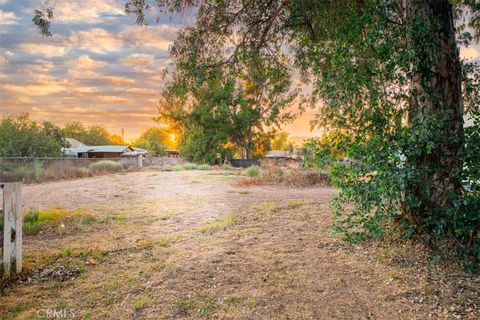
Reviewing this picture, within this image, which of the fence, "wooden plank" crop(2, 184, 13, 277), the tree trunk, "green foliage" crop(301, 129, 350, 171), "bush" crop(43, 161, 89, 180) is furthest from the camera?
"bush" crop(43, 161, 89, 180)

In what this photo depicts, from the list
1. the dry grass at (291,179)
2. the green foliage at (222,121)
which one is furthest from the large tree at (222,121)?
the dry grass at (291,179)

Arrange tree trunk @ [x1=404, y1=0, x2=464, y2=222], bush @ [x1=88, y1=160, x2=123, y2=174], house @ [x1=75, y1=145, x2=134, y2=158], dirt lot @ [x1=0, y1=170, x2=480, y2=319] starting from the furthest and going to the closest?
house @ [x1=75, y1=145, x2=134, y2=158] → bush @ [x1=88, y1=160, x2=123, y2=174] → tree trunk @ [x1=404, y1=0, x2=464, y2=222] → dirt lot @ [x1=0, y1=170, x2=480, y2=319]

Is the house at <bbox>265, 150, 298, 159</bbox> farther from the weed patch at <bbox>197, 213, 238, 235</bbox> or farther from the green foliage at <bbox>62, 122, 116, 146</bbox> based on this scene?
the green foliage at <bbox>62, 122, 116, 146</bbox>

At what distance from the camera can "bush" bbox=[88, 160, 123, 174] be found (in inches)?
1059

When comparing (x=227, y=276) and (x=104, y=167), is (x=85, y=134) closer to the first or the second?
(x=104, y=167)

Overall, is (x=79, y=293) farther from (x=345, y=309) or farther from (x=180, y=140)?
(x=180, y=140)

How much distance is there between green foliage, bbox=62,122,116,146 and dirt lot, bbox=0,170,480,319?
284ft

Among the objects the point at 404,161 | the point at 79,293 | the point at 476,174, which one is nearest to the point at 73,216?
the point at 79,293

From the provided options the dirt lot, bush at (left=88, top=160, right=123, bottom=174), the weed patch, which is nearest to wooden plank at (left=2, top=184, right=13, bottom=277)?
the dirt lot

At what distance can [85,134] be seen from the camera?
88.4 metres

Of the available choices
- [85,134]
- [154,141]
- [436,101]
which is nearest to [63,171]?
[436,101]

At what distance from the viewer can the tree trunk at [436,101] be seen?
15.4ft

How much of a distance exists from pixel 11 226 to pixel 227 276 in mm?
2815

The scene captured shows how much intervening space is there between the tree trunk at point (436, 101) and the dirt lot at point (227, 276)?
1.01 m
